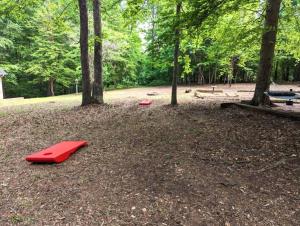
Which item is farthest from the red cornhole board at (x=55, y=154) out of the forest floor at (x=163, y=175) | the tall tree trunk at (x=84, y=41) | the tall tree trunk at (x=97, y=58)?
the tall tree trunk at (x=97, y=58)

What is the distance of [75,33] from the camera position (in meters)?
18.2

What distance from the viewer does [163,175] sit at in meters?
3.73

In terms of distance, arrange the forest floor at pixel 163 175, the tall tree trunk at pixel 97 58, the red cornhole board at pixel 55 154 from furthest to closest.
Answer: the tall tree trunk at pixel 97 58, the red cornhole board at pixel 55 154, the forest floor at pixel 163 175

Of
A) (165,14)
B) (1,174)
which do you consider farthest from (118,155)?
(165,14)

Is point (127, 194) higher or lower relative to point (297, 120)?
lower

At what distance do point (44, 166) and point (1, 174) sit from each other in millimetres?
683

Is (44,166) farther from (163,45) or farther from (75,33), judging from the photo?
(75,33)

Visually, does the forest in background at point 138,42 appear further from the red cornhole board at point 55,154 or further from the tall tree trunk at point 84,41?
the red cornhole board at point 55,154

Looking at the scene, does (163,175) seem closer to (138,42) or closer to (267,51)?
(267,51)

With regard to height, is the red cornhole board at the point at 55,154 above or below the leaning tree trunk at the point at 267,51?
below

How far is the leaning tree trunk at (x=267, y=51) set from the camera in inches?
269

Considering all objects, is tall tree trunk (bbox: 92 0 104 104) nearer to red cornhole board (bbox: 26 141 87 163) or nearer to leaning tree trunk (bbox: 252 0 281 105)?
red cornhole board (bbox: 26 141 87 163)

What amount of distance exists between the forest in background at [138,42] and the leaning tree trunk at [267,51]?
0.43 metres

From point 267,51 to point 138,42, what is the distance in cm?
456
